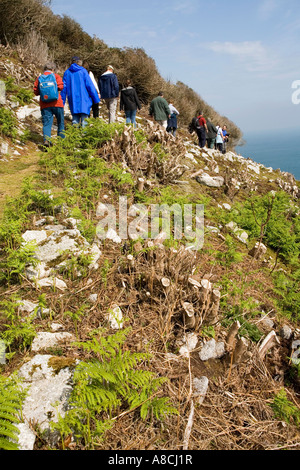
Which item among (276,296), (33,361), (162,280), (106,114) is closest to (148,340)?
(162,280)

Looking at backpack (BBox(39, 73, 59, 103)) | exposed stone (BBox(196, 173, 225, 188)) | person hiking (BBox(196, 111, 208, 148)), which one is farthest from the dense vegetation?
exposed stone (BBox(196, 173, 225, 188))

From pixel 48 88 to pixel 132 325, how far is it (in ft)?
16.2

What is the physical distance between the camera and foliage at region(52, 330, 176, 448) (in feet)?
5.61

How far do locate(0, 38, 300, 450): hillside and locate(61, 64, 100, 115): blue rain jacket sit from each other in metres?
1.51

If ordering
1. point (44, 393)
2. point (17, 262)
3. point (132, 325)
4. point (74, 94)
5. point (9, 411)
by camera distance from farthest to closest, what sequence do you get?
point (74, 94)
point (17, 262)
point (132, 325)
point (44, 393)
point (9, 411)

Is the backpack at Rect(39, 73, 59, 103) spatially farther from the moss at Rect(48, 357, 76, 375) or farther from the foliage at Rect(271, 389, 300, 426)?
the foliage at Rect(271, 389, 300, 426)

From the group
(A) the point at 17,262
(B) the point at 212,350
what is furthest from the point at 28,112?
(B) the point at 212,350

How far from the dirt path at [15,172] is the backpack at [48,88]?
1207mm

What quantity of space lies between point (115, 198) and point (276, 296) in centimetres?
270

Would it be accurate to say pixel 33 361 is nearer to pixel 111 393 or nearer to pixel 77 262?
pixel 111 393

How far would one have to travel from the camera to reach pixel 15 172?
16.9 feet

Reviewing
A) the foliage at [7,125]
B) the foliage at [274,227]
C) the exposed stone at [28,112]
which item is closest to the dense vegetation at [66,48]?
the exposed stone at [28,112]

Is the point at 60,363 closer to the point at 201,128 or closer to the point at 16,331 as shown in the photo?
the point at 16,331

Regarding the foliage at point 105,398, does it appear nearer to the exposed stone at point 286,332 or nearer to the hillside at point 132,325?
the hillside at point 132,325
